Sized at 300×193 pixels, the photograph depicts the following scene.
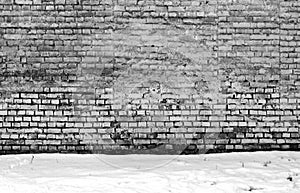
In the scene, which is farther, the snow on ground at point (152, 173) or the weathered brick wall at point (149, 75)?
the weathered brick wall at point (149, 75)

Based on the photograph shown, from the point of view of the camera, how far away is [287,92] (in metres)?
5.79

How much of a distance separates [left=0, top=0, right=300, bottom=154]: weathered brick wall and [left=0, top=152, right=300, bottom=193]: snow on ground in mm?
183

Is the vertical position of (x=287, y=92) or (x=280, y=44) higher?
(x=280, y=44)

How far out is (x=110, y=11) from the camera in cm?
572

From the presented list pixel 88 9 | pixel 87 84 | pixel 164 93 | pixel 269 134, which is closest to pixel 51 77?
pixel 87 84

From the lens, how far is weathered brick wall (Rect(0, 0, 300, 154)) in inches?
225

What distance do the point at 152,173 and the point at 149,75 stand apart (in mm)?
1189

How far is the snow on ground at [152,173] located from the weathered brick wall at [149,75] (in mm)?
183

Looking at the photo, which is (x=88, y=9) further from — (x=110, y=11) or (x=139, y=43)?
(x=139, y=43)

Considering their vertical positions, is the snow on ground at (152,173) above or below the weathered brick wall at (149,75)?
below

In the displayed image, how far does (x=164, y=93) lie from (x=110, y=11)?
1.11m

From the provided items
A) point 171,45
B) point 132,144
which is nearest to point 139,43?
point 171,45

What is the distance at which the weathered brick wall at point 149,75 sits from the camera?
5.71m

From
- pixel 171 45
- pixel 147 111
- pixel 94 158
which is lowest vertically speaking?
pixel 94 158
